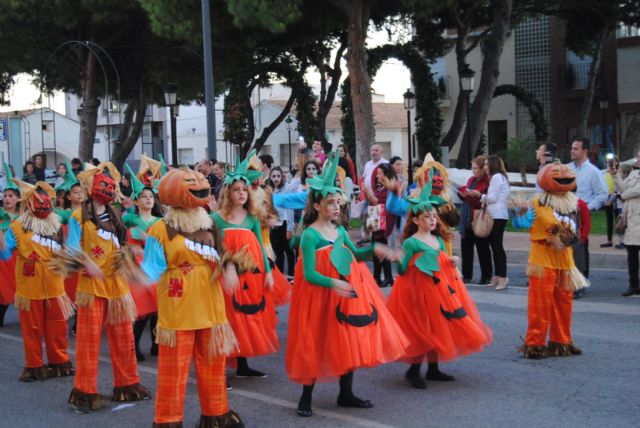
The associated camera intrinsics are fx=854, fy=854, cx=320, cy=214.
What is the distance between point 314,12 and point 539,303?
1717cm

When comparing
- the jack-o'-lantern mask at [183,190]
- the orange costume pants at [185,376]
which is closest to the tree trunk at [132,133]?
the jack-o'-lantern mask at [183,190]

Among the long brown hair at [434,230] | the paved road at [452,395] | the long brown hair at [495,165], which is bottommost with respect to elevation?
the paved road at [452,395]

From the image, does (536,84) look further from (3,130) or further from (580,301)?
(580,301)

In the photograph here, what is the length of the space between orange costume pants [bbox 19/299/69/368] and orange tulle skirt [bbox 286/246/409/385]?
102 inches

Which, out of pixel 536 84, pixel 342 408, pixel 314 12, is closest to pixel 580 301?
pixel 342 408

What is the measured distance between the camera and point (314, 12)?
23.3 metres

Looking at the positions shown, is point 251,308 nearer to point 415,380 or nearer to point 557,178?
point 415,380

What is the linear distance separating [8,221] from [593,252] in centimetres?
919

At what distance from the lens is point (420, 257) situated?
6.80m

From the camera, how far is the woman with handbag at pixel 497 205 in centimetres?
1123

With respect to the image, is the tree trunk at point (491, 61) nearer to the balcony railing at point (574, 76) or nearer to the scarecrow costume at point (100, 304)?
the balcony railing at point (574, 76)

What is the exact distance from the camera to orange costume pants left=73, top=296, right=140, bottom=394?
6.47m

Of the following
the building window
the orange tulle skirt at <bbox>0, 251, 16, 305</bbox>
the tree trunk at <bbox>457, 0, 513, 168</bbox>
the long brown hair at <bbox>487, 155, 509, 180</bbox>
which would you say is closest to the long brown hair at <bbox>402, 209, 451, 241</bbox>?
the long brown hair at <bbox>487, 155, 509, 180</bbox>

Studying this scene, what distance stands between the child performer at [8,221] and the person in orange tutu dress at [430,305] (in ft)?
12.6
